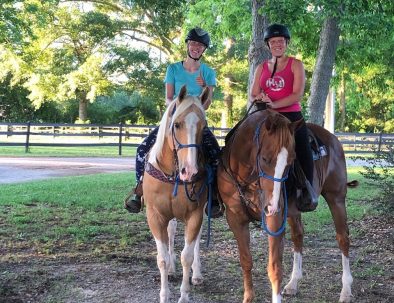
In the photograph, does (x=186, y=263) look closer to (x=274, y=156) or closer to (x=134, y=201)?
(x=134, y=201)

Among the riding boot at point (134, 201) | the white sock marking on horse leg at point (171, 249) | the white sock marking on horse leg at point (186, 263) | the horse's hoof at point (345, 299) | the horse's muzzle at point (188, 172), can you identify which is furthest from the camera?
the white sock marking on horse leg at point (171, 249)

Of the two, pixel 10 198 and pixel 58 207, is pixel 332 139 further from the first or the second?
pixel 10 198

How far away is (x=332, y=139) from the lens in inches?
231

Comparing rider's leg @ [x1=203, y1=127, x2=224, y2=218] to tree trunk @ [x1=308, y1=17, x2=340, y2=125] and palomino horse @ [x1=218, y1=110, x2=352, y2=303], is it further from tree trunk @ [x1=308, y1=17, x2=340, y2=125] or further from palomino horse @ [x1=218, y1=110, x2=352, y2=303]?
tree trunk @ [x1=308, y1=17, x2=340, y2=125]

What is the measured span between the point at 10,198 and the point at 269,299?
740 cm

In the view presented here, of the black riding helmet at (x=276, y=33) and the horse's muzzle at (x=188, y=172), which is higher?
the black riding helmet at (x=276, y=33)

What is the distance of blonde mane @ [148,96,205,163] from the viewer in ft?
14.3

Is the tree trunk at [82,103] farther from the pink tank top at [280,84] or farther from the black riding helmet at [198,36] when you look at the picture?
Answer: the pink tank top at [280,84]

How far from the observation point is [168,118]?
4.59 metres

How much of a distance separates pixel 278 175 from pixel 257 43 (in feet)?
15.6

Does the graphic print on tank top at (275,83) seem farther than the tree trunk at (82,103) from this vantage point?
No

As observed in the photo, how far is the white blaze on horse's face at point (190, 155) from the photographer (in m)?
4.10

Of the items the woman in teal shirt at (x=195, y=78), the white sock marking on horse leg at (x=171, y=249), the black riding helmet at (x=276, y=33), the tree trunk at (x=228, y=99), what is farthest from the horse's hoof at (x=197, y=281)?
the tree trunk at (x=228, y=99)

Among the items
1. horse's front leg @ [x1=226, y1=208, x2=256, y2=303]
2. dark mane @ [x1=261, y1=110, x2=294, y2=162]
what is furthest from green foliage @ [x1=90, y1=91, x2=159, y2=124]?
dark mane @ [x1=261, y1=110, x2=294, y2=162]
